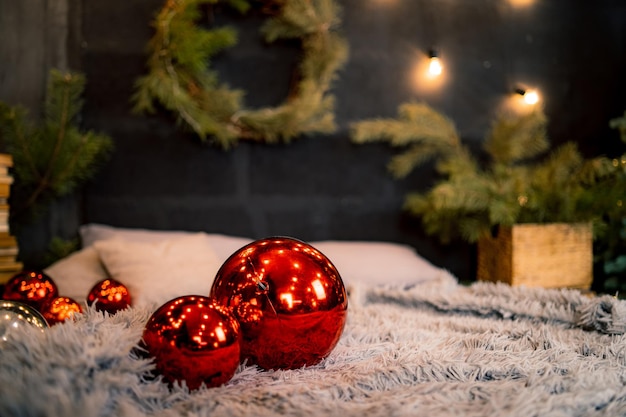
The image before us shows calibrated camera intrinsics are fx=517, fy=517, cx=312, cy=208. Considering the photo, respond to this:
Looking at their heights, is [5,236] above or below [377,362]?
above

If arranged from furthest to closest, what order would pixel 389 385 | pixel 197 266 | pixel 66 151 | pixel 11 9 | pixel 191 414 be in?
pixel 11 9
pixel 66 151
pixel 197 266
pixel 389 385
pixel 191 414

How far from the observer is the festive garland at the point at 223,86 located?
1.58 m

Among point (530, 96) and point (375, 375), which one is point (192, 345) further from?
point (530, 96)

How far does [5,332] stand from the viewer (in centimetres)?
83

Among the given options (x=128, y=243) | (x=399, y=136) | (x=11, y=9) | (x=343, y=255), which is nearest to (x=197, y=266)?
(x=128, y=243)

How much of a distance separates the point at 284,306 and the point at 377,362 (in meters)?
0.18

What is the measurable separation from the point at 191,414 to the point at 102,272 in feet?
2.89

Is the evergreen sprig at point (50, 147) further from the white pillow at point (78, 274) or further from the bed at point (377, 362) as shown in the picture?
the bed at point (377, 362)

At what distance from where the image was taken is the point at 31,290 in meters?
1.16

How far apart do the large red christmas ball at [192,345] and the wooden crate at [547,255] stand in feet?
3.45

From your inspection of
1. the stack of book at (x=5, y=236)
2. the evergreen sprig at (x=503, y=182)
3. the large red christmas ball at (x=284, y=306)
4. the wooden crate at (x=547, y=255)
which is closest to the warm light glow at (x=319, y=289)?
the large red christmas ball at (x=284, y=306)

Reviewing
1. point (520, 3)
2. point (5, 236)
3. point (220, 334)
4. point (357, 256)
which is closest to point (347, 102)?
point (357, 256)

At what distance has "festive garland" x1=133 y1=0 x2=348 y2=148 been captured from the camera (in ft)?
5.19

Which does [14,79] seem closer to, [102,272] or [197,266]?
[102,272]
